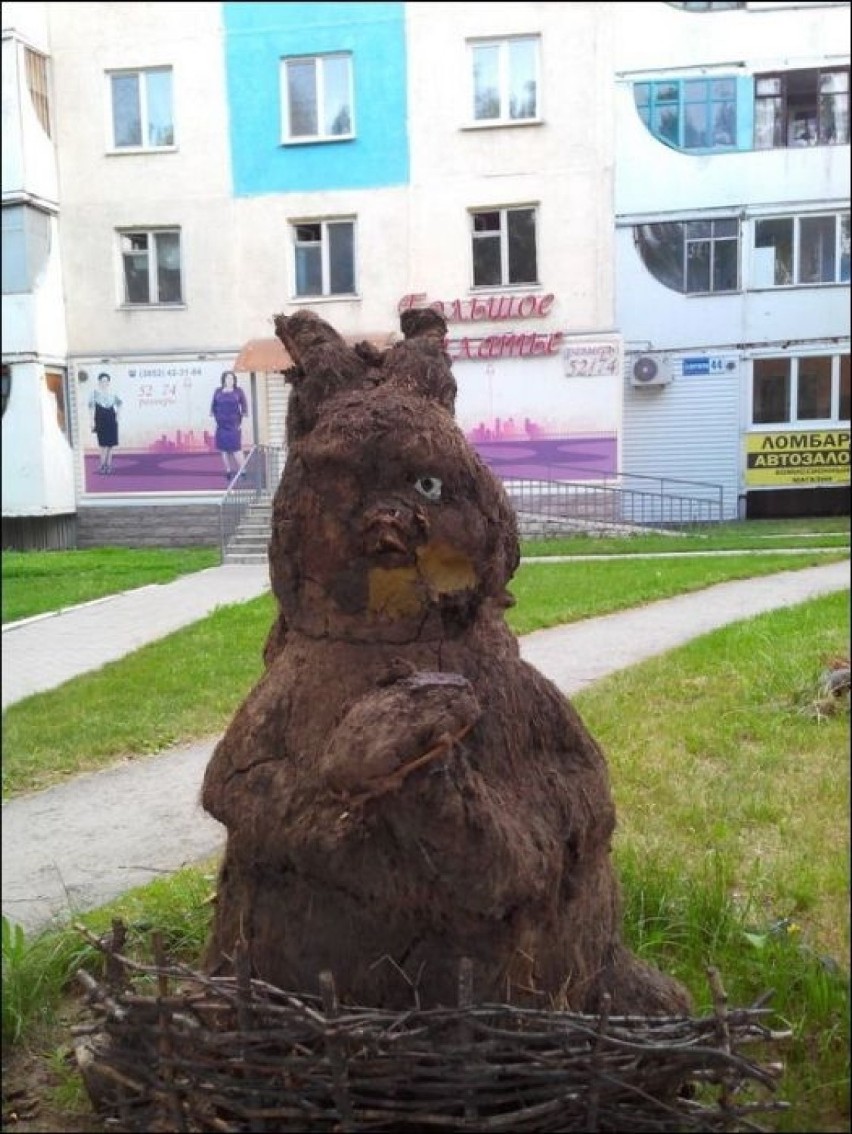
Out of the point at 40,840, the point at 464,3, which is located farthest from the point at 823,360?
the point at 40,840

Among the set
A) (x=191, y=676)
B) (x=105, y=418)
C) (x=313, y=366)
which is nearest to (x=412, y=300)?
(x=313, y=366)

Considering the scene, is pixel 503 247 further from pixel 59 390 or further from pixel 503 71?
pixel 59 390

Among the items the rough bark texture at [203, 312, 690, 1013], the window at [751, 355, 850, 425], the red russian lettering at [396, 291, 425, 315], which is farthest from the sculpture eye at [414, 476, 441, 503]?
the window at [751, 355, 850, 425]

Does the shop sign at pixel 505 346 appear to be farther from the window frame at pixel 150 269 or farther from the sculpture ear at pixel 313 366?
the window frame at pixel 150 269

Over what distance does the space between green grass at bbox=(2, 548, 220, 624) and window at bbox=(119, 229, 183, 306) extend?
0.97ft

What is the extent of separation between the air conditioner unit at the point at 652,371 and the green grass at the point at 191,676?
236mm

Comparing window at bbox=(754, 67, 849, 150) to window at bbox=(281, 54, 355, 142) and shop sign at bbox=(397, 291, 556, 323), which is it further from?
window at bbox=(281, 54, 355, 142)

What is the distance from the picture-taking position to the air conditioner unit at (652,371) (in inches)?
52.9

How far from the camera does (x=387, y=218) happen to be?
1.19m

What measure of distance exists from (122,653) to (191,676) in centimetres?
27

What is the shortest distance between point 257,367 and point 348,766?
55cm

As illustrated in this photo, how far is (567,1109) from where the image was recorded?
1.09m

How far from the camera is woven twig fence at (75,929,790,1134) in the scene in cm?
106

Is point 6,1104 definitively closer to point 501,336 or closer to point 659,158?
point 501,336
